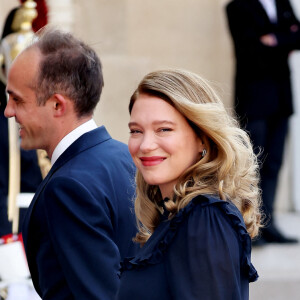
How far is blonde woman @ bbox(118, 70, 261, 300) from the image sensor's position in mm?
2123

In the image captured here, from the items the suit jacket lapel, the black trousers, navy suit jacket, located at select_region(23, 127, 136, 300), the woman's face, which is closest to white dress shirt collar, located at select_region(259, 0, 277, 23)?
the black trousers

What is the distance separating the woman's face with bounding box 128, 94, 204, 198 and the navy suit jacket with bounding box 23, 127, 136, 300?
41cm

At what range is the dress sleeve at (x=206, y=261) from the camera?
83.2 inches

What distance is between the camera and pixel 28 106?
2951 millimetres

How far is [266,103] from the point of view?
6094 mm

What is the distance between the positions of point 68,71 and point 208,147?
0.77 m

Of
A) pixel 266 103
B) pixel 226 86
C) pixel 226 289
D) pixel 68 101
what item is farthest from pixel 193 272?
pixel 226 86

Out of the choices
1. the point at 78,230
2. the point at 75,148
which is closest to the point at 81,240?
the point at 78,230

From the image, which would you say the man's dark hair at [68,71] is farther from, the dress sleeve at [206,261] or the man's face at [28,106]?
the dress sleeve at [206,261]

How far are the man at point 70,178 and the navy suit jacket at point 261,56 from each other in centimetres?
311

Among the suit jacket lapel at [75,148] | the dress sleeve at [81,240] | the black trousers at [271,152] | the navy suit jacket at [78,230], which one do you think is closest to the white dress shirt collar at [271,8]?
the black trousers at [271,152]

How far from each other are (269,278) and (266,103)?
46.8 inches

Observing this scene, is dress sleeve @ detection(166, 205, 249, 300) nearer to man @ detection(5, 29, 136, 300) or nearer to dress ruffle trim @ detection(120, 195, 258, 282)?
dress ruffle trim @ detection(120, 195, 258, 282)

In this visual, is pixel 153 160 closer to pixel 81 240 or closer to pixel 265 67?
pixel 81 240
